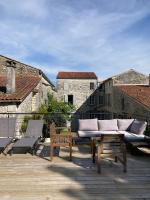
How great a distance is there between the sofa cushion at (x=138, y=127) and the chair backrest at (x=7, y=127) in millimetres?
3659

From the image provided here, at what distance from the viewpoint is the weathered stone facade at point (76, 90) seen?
38.3 m

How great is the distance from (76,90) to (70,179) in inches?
1316

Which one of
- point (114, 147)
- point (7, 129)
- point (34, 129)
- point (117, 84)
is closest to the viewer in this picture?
point (114, 147)

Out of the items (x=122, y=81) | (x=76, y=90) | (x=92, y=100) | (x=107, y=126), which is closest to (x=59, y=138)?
(x=107, y=126)

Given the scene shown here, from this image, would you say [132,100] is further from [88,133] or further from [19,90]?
[88,133]

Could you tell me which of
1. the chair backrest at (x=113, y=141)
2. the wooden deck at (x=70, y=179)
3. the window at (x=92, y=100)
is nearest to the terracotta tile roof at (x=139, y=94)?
the window at (x=92, y=100)

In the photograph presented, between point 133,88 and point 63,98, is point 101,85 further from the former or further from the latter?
point 133,88

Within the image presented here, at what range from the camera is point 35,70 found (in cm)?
2464

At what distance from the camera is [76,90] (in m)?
38.6

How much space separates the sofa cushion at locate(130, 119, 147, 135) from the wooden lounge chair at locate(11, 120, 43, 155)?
2.85m

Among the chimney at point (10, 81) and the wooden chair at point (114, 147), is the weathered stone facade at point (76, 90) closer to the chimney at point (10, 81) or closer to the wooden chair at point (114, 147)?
the chimney at point (10, 81)

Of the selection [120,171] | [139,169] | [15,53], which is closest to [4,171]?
[120,171]

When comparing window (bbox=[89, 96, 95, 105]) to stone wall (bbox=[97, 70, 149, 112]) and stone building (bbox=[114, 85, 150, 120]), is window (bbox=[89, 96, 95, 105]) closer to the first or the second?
stone wall (bbox=[97, 70, 149, 112])

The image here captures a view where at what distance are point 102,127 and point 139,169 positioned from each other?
3.54 m
